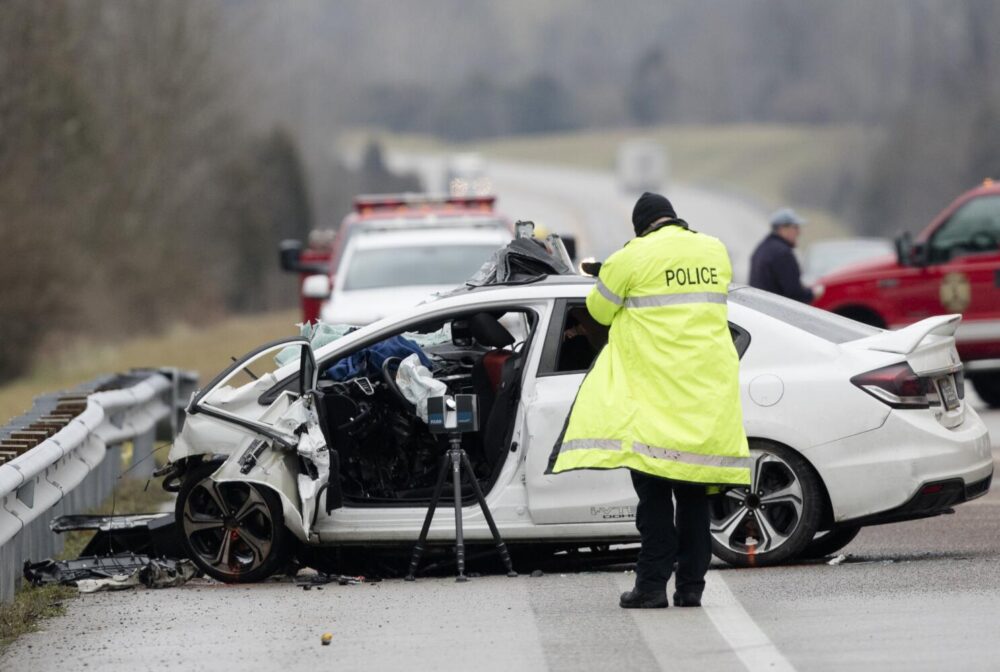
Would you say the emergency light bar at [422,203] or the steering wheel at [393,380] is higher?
the emergency light bar at [422,203]

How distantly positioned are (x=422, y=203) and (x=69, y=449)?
33.7ft

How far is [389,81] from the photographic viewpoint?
190375mm

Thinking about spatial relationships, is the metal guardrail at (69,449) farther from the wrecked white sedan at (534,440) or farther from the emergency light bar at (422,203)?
the emergency light bar at (422,203)

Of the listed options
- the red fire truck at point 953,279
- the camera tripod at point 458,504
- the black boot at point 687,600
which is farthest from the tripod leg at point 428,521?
the red fire truck at point 953,279

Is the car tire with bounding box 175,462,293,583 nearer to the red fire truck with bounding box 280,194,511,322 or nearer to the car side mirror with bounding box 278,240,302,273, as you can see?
the red fire truck with bounding box 280,194,511,322

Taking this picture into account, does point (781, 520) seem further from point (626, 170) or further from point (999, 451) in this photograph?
point (626, 170)

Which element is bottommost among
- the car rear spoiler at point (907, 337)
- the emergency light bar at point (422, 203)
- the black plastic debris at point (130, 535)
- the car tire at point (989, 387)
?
the car tire at point (989, 387)

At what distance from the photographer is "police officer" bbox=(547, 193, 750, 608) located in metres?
7.92

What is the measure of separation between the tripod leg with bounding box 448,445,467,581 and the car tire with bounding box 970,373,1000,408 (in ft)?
36.1

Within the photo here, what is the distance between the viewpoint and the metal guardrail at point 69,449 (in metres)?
9.18

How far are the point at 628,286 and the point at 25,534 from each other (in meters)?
3.46

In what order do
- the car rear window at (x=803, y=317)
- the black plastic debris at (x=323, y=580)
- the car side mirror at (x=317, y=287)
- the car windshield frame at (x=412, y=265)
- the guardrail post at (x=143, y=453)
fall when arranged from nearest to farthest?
the black plastic debris at (x=323, y=580)
the car rear window at (x=803, y=317)
the guardrail post at (x=143, y=453)
the car side mirror at (x=317, y=287)
the car windshield frame at (x=412, y=265)

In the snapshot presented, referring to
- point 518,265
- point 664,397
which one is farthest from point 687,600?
point 518,265

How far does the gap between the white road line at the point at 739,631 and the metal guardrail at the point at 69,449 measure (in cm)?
313
